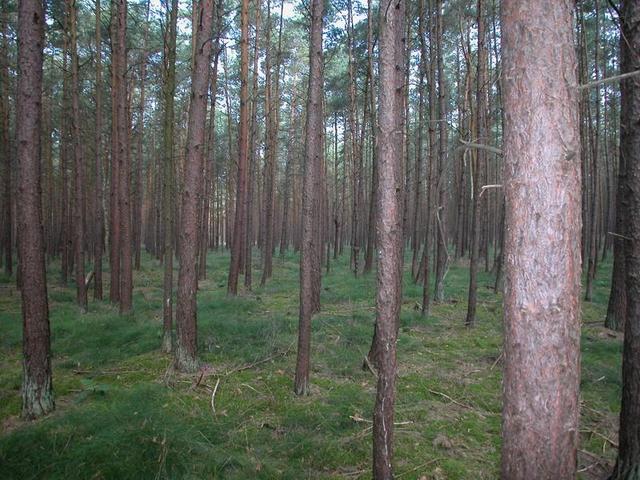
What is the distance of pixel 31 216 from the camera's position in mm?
4926

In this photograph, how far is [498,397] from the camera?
5652 mm

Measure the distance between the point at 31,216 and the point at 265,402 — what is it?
11.3 ft

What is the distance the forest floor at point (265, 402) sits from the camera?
3.82 metres

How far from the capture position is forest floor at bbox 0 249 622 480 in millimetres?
3824

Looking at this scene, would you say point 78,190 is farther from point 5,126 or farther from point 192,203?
A: point 192,203

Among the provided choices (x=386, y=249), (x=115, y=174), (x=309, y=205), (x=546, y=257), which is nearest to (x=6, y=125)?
(x=115, y=174)

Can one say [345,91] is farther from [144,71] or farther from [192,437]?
[192,437]

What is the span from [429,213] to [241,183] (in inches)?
223

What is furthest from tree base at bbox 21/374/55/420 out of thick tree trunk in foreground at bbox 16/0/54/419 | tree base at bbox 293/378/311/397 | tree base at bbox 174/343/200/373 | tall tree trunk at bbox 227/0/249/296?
tall tree trunk at bbox 227/0/249/296

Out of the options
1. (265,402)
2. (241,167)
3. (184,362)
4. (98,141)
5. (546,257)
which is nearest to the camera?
(546,257)

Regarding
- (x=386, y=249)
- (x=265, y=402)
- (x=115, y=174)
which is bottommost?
(x=265, y=402)

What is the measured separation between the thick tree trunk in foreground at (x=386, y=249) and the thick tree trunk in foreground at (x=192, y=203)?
13.0ft

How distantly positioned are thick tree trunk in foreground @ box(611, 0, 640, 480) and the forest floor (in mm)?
780

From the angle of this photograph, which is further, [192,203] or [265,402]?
[192,203]
